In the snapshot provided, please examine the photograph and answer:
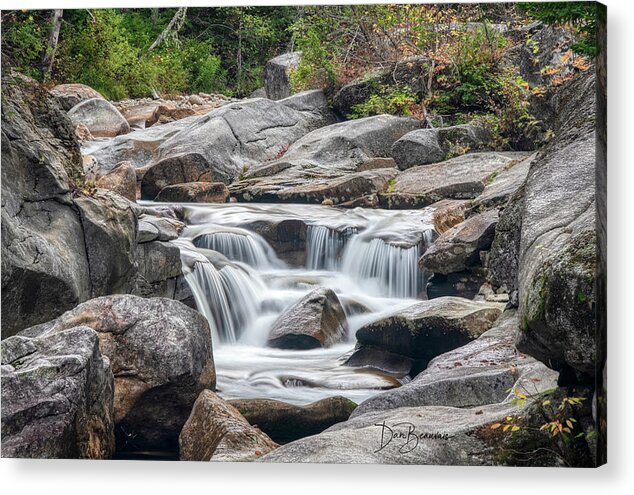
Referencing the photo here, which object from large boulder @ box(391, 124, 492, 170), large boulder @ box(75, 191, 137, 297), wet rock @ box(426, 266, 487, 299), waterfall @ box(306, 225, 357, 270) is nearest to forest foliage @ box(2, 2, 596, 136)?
large boulder @ box(391, 124, 492, 170)

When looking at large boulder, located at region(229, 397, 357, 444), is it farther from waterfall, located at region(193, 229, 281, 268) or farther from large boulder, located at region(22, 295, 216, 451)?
waterfall, located at region(193, 229, 281, 268)

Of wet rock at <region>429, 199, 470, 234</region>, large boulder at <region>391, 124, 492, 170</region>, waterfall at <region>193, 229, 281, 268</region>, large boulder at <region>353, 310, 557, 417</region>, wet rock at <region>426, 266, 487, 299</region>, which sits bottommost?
large boulder at <region>353, 310, 557, 417</region>

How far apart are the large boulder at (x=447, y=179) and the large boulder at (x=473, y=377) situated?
3.49 ft

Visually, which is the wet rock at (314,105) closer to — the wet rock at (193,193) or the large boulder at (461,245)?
the wet rock at (193,193)

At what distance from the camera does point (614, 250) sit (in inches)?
220

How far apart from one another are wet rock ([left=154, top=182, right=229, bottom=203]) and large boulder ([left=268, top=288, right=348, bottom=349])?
1.08 meters

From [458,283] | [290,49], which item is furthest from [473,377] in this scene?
[290,49]

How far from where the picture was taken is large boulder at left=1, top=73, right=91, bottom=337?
6492mm

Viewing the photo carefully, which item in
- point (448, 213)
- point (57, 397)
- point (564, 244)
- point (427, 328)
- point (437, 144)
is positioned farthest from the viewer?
point (437, 144)

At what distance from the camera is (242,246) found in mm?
6746

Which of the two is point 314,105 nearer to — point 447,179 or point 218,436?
point 447,179

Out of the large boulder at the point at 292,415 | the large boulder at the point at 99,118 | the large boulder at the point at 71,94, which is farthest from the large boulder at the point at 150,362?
the large boulder at the point at 71,94

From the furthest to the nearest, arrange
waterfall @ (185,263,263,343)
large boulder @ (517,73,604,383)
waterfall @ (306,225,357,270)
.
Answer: waterfall @ (185,263,263,343) < waterfall @ (306,225,357,270) < large boulder @ (517,73,604,383)

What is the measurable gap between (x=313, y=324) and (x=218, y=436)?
95cm
